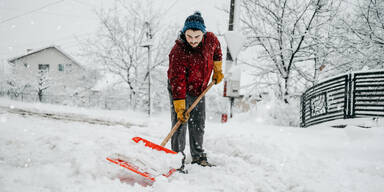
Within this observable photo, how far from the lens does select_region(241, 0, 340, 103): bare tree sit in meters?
8.08

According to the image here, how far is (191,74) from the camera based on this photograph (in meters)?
2.49

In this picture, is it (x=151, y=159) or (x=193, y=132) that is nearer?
(x=151, y=159)

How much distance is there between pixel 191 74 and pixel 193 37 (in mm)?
438

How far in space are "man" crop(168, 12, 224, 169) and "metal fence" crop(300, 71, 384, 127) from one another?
374cm

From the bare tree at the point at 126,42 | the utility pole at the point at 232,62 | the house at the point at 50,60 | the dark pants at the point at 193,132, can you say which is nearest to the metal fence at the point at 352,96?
the utility pole at the point at 232,62

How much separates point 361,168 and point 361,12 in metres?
8.28

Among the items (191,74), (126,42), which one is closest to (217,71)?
(191,74)

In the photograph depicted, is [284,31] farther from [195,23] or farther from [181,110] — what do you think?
[181,110]

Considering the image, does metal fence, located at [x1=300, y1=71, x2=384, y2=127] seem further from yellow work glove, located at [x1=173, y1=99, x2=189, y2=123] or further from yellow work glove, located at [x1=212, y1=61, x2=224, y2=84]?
yellow work glove, located at [x1=173, y1=99, x2=189, y2=123]

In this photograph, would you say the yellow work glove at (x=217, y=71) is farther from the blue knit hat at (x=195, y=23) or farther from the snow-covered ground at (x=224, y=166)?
the snow-covered ground at (x=224, y=166)

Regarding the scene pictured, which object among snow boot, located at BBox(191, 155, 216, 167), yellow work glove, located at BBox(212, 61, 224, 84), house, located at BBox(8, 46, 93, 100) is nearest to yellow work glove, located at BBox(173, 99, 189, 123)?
snow boot, located at BBox(191, 155, 216, 167)

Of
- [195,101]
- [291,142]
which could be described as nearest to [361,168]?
[291,142]

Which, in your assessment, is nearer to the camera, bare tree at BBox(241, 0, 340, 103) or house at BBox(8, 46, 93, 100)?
bare tree at BBox(241, 0, 340, 103)

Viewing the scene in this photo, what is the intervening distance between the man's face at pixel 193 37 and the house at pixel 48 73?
25110 millimetres
